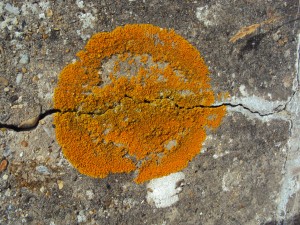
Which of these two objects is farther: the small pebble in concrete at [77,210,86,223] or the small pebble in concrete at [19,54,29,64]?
the small pebble in concrete at [77,210,86,223]

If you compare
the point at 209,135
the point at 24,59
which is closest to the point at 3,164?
the point at 24,59

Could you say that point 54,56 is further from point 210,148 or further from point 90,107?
point 210,148

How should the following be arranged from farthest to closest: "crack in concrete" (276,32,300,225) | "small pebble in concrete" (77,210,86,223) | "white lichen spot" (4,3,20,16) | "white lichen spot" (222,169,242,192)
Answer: "crack in concrete" (276,32,300,225) < "white lichen spot" (222,169,242,192) < "small pebble in concrete" (77,210,86,223) < "white lichen spot" (4,3,20,16)

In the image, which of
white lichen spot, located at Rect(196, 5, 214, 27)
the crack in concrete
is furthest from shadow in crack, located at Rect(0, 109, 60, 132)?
the crack in concrete

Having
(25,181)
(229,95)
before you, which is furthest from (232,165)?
(25,181)

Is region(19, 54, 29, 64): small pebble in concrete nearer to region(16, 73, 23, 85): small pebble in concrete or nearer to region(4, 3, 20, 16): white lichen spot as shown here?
region(16, 73, 23, 85): small pebble in concrete

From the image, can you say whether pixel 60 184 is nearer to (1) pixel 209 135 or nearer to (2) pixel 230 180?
(1) pixel 209 135
